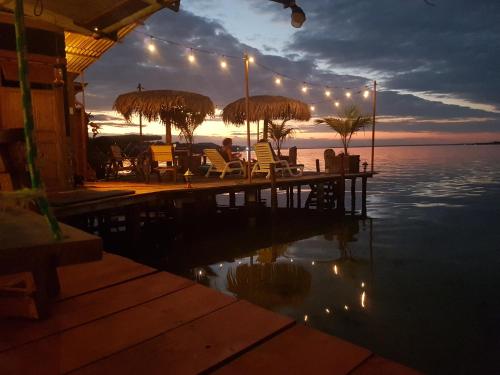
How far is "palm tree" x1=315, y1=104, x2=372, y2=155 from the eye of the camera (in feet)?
52.1

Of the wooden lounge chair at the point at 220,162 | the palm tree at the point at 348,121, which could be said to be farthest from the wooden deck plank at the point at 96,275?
the palm tree at the point at 348,121

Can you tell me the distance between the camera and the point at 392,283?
680 cm

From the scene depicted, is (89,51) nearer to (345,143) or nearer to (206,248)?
(206,248)

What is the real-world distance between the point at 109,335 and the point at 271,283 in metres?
5.40

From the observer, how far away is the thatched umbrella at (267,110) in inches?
520

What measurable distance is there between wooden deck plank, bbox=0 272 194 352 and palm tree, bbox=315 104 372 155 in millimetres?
14274

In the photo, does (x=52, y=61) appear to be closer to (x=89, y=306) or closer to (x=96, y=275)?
(x=96, y=275)

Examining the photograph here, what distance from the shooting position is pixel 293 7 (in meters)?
7.62

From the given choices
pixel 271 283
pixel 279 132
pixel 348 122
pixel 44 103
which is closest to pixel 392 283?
pixel 271 283

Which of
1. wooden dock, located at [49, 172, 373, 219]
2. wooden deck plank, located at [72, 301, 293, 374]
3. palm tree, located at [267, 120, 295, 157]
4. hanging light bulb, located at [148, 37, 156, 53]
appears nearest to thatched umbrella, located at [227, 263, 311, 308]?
wooden dock, located at [49, 172, 373, 219]

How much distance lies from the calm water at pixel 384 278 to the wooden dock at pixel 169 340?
312 cm

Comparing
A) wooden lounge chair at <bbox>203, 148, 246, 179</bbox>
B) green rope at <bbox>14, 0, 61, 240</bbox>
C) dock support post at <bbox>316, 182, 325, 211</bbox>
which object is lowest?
dock support post at <bbox>316, 182, 325, 211</bbox>

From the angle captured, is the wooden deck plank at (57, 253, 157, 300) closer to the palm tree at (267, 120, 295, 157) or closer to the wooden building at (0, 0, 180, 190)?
the wooden building at (0, 0, 180, 190)

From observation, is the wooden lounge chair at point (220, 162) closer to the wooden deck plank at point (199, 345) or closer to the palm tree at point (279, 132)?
the palm tree at point (279, 132)
